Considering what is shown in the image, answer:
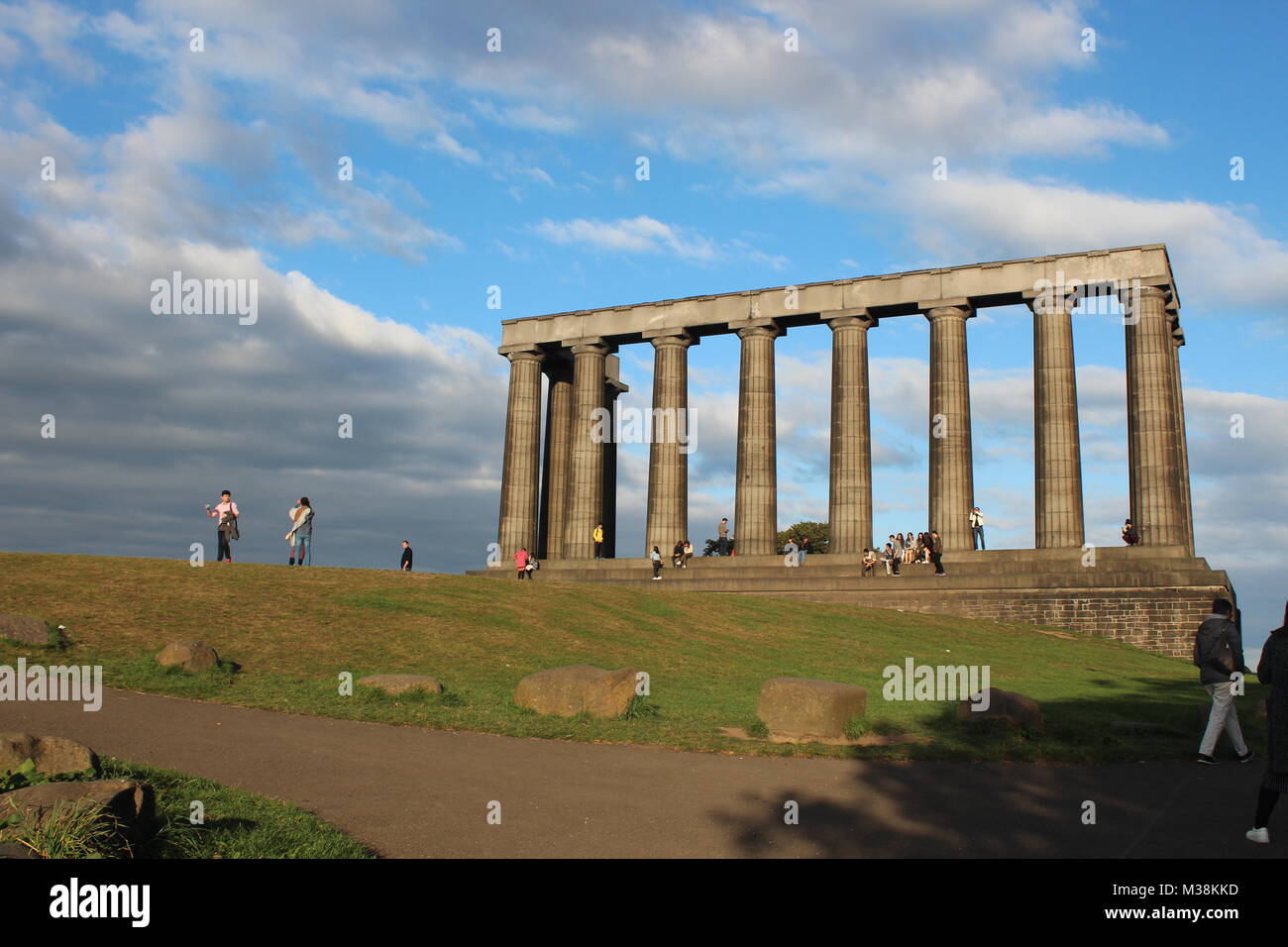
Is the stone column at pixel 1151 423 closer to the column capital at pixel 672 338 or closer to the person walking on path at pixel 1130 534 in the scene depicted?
the person walking on path at pixel 1130 534

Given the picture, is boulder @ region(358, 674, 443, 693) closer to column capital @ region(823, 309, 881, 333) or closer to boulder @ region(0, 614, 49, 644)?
boulder @ region(0, 614, 49, 644)

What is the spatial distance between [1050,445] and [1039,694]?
95.4ft

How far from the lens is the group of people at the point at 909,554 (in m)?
48.2

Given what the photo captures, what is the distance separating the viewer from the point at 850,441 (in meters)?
54.6

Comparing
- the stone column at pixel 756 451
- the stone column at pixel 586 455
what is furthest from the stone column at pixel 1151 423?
the stone column at pixel 586 455

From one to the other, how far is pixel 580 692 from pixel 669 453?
41.0 meters

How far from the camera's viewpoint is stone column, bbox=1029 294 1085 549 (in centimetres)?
4944

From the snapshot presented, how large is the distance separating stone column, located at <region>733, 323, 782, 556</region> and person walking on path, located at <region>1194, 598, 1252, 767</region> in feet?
129

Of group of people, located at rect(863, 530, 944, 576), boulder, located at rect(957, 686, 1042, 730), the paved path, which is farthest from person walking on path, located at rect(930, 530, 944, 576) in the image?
the paved path

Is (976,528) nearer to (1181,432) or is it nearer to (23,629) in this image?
(1181,432)

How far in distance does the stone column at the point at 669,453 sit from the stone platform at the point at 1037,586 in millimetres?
5462

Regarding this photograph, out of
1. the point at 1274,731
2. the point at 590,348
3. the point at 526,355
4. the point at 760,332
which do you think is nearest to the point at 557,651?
the point at 1274,731
